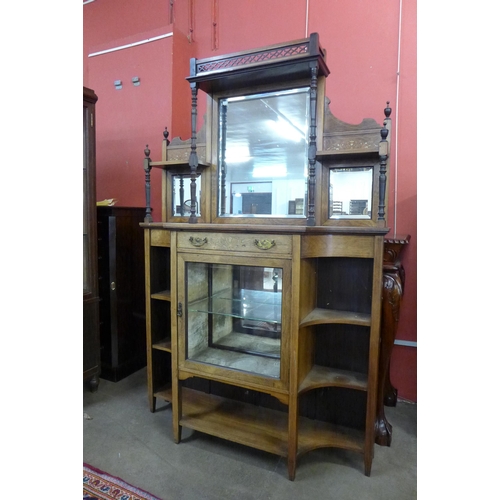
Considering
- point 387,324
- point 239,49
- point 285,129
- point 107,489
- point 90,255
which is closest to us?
point 107,489

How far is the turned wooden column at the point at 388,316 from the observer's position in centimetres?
172

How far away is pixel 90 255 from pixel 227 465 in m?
1.54

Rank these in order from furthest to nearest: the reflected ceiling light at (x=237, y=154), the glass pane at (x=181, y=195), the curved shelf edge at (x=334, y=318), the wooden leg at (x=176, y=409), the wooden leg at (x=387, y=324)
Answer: the glass pane at (x=181, y=195) → the reflected ceiling light at (x=237, y=154) → the wooden leg at (x=176, y=409) → the wooden leg at (x=387, y=324) → the curved shelf edge at (x=334, y=318)

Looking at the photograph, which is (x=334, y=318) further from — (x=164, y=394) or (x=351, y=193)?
(x=164, y=394)

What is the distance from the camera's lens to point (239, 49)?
2.46 meters

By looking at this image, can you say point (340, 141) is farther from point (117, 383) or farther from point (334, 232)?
point (117, 383)

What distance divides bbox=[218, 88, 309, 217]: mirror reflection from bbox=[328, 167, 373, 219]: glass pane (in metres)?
0.16

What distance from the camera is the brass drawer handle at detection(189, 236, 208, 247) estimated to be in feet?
5.56

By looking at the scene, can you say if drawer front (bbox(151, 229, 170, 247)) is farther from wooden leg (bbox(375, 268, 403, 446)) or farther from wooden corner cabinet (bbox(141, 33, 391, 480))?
wooden leg (bbox(375, 268, 403, 446))

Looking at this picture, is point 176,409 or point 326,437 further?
point 176,409

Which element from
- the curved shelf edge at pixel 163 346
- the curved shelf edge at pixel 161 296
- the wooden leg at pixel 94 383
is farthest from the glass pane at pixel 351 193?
the wooden leg at pixel 94 383

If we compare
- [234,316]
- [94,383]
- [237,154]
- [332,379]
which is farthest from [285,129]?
[94,383]

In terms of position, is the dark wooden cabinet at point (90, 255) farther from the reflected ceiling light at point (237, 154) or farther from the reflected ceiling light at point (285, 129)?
the reflected ceiling light at point (285, 129)

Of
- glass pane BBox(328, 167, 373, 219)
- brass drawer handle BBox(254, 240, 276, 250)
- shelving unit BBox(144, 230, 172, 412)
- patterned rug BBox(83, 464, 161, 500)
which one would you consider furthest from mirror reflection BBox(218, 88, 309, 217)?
patterned rug BBox(83, 464, 161, 500)
